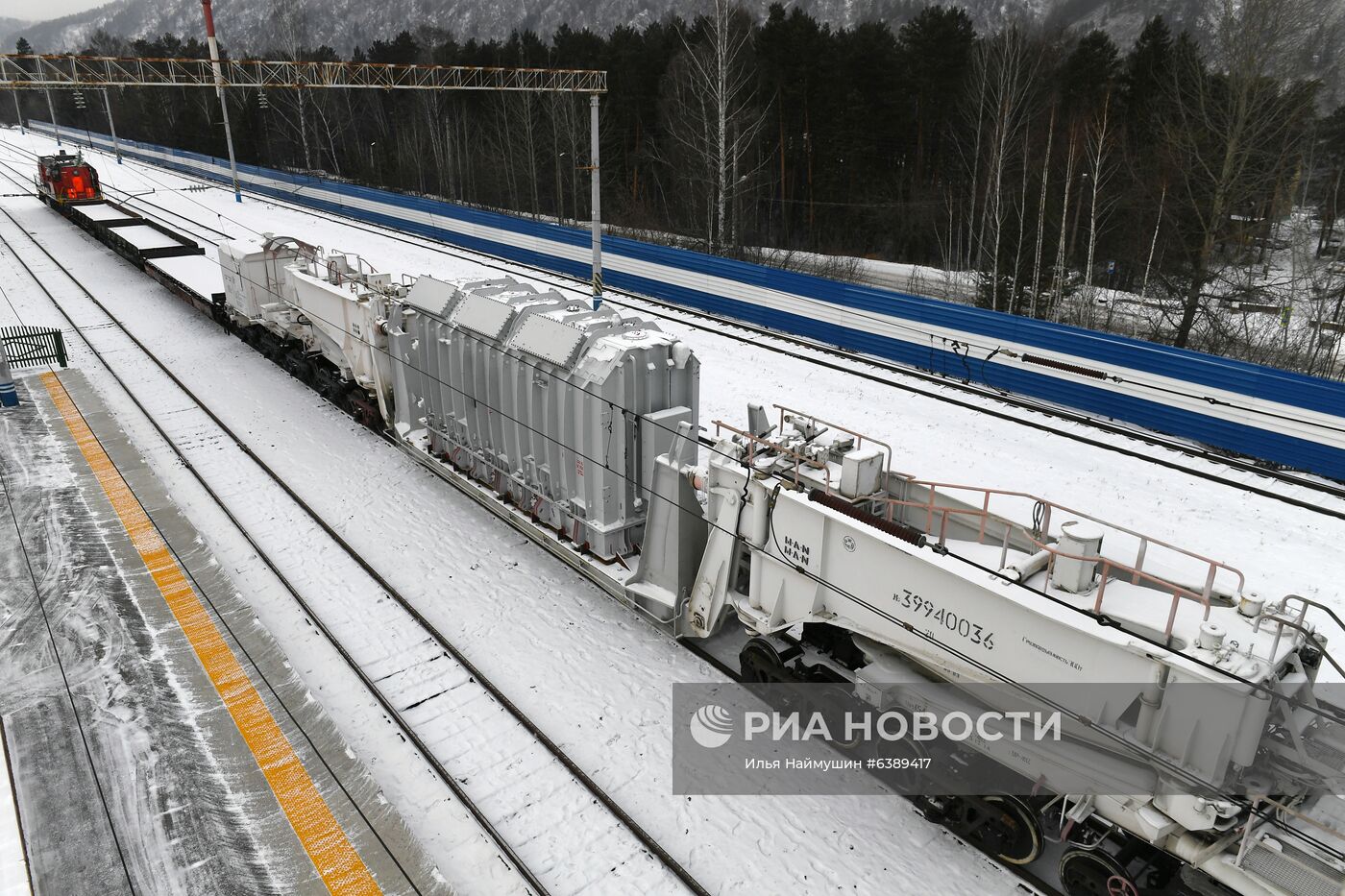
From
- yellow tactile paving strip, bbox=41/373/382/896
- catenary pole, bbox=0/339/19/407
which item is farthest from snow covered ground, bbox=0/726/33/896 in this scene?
catenary pole, bbox=0/339/19/407

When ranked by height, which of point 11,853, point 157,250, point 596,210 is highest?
point 596,210

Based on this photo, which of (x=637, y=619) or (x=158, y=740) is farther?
(x=637, y=619)

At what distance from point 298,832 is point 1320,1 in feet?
96.8

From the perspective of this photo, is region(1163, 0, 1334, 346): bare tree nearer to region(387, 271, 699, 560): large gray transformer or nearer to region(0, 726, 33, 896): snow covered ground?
region(387, 271, 699, 560): large gray transformer

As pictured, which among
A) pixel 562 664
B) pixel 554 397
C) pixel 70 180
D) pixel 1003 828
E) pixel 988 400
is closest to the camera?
pixel 1003 828

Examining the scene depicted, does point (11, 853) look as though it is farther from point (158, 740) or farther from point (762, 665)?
point (762, 665)

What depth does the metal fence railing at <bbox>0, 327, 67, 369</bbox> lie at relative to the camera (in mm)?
22656

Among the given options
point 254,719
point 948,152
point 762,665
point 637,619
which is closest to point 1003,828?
point 762,665

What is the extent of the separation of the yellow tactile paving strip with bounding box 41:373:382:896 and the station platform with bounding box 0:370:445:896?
0.06 feet

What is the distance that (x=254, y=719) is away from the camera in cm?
1006

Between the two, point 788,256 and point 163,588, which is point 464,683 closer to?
point 163,588

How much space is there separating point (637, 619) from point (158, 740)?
20.1ft

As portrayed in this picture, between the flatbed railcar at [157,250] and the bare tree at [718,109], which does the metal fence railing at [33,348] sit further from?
the bare tree at [718,109]

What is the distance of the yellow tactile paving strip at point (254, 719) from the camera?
8219 mm
